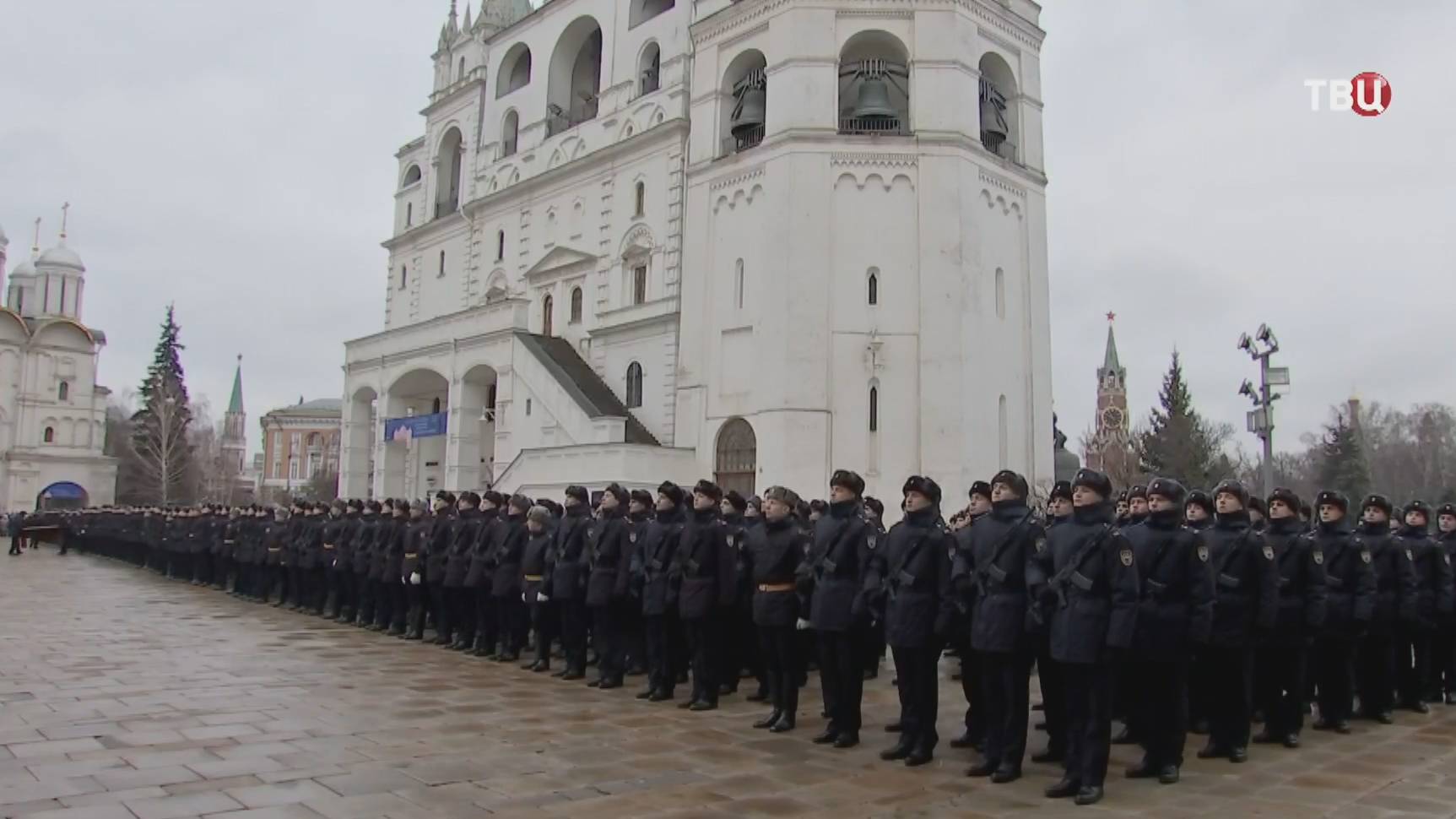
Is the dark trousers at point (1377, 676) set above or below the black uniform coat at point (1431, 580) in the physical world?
below

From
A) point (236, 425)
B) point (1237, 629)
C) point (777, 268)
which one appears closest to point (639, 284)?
point (777, 268)

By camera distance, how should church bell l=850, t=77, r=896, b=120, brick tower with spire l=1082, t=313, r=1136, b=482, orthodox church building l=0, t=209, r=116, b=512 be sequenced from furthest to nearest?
orthodox church building l=0, t=209, r=116, b=512, brick tower with spire l=1082, t=313, r=1136, b=482, church bell l=850, t=77, r=896, b=120

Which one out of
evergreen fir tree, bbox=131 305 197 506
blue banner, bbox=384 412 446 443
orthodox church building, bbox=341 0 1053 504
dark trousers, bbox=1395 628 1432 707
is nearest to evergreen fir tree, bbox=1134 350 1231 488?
orthodox church building, bbox=341 0 1053 504

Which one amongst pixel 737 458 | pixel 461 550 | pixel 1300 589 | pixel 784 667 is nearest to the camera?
pixel 1300 589

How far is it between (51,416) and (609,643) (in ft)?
245

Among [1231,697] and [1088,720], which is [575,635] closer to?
[1088,720]

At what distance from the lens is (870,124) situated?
2964cm

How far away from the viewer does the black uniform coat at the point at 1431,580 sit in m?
10.4

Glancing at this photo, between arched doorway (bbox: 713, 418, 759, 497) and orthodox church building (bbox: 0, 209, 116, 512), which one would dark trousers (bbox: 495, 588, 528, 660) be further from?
orthodox church building (bbox: 0, 209, 116, 512)

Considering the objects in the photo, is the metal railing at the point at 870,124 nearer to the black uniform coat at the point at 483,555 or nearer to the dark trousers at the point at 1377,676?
the black uniform coat at the point at 483,555

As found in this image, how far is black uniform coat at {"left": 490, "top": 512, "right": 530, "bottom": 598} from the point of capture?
13125 mm

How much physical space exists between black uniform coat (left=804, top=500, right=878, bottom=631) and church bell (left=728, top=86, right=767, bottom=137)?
22630mm

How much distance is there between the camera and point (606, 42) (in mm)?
36531

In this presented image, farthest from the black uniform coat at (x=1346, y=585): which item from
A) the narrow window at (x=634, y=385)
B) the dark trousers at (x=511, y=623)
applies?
the narrow window at (x=634, y=385)
